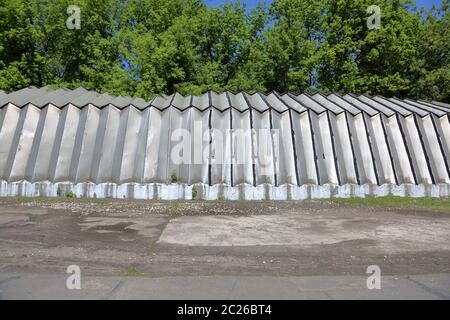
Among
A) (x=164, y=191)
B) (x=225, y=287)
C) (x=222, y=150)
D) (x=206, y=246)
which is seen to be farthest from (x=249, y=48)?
(x=225, y=287)

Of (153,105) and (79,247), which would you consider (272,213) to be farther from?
(153,105)

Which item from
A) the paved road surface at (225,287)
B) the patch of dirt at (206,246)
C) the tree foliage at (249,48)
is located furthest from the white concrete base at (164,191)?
the tree foliage at (249,48)

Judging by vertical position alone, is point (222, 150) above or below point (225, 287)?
above

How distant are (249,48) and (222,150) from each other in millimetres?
21309

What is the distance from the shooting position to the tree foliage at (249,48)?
33969mm

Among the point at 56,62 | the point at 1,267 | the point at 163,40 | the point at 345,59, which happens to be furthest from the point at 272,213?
the point at 56,62

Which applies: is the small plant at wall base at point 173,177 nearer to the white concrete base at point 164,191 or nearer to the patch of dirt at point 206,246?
the white concrete base at point 164,191

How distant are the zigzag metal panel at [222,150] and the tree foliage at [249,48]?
1425cm

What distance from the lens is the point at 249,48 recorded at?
120 ft

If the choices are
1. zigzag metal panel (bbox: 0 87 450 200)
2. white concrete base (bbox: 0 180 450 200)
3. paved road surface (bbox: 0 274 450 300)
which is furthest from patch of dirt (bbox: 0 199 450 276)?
zigzag metal panel (bbox: 0 87 450 200)

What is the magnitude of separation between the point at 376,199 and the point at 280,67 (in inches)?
812

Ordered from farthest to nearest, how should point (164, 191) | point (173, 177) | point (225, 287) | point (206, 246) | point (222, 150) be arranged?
point (222, 150)
point (173, 177)
point (164, 191)
point (206, 246)
point (225, 287)

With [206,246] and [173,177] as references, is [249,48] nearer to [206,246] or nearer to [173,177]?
[173,177]

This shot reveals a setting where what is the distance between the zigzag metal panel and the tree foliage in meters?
14.2
